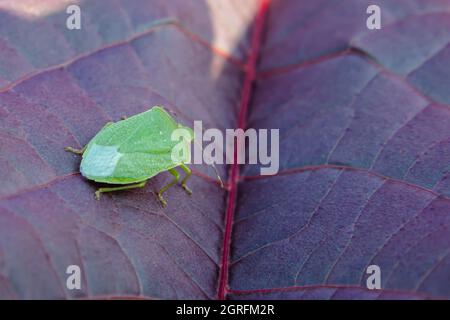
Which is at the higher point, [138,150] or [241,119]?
[241,119]

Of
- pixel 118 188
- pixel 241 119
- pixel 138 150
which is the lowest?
pixel 118 188

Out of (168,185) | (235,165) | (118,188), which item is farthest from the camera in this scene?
(235,165)

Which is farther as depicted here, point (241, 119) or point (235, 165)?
point (241, 119)

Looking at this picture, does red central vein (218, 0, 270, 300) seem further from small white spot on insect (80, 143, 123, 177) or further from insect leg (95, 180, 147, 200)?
small white spot on insect (80, 143, 123, 177)

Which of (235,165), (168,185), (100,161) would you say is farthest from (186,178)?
(100,161)

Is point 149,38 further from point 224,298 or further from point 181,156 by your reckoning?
point 224,298

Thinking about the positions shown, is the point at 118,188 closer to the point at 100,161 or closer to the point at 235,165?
the point at 100,161

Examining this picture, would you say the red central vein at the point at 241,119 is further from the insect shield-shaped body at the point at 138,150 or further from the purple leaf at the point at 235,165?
the insect shield-shaped body at the point at 138,150

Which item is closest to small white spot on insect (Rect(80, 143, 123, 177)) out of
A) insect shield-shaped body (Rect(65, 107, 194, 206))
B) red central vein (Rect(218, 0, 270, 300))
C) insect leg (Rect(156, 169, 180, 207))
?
insect shield-shaped body (Rect(65, 107, 194, 206))

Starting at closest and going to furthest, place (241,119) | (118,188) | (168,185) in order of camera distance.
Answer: (118,188) < (168,185) < (241,119)
